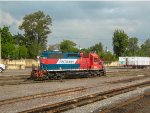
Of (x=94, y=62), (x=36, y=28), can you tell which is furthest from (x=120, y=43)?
(x=94, y=62)

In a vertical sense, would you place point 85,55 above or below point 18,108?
above

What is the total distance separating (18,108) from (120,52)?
118070mm

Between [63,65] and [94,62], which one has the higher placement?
[94,62]

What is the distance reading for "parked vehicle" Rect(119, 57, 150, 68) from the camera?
299ft

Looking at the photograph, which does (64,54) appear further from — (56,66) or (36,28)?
(36,28)

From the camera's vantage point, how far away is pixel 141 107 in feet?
50.1

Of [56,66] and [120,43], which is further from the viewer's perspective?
[120,43]

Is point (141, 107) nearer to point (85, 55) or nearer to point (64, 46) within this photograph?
point (85, 55)

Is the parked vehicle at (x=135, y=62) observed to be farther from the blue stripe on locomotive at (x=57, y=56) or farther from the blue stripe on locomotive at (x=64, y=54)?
the blue stripe on locomotive at (x=57, y=56)

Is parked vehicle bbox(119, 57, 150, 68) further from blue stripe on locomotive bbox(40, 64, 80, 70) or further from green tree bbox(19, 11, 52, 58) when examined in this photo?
blue stripe on locomotive bbox(40, 64, 80, 70)

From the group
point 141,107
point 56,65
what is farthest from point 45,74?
point 141,107

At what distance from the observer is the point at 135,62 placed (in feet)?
301

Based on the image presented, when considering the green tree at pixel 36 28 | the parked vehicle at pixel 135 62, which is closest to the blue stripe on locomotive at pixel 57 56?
the parked vehicle at pixel 135 62

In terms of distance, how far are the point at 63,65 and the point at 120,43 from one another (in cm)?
9403
